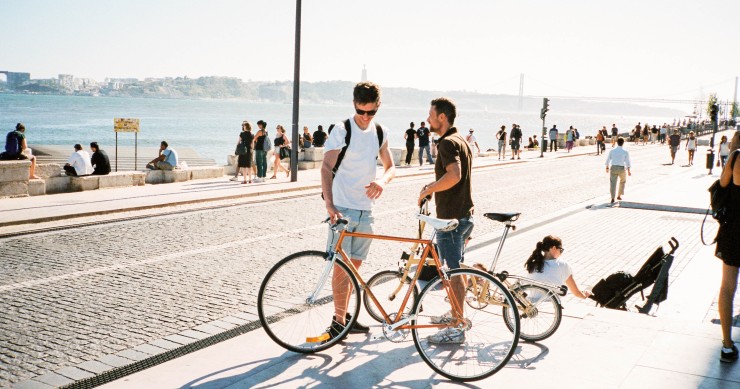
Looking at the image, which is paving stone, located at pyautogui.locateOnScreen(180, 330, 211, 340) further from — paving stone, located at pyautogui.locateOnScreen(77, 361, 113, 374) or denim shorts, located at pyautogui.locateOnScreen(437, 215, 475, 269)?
denim shorts, located at pyautogui.locateOnScreen(437, 215, 475, 269)

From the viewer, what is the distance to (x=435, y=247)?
5.18m

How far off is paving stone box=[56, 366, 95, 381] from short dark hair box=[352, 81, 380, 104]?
265 centimetres

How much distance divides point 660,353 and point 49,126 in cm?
12758

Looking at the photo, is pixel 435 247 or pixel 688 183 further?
pixel 688 183

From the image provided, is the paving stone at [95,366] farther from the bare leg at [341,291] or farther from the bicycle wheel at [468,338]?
the bicycle wheel at [468,338]

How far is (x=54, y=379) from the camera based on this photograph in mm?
4719

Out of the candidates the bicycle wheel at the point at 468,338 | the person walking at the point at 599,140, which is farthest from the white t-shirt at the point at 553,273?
the person walking at the point at 599,140

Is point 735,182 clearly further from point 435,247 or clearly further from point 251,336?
point 251,336

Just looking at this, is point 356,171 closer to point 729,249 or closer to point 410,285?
point 410,285

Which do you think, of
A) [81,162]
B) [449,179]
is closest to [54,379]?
[449,179]

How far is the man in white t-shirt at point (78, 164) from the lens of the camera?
1655cm

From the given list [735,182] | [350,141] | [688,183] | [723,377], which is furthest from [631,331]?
[688,183]

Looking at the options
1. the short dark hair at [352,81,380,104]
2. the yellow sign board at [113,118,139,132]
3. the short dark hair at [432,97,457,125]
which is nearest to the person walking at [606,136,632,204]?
the short dark hair at [432,97,457,125]

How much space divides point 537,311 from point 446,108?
1703mm
